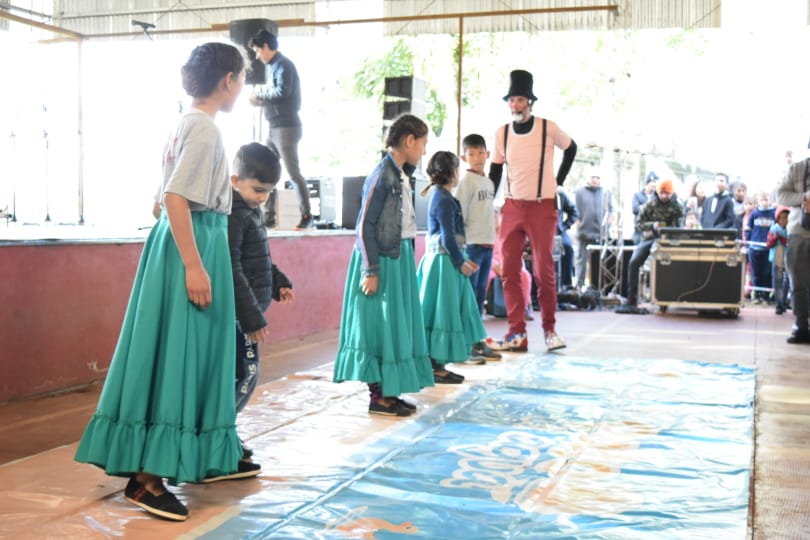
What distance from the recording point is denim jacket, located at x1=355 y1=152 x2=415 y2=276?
3859 mm

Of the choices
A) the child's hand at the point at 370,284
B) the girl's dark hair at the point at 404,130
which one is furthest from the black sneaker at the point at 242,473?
the girl's dark hair at the point at 404,130

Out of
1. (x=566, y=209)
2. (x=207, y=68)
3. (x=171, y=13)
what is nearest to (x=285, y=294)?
(x=207, y=68)

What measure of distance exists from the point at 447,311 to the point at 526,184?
1307 millimetres

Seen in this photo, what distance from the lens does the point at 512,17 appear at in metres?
13.3

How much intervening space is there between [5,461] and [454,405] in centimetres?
188

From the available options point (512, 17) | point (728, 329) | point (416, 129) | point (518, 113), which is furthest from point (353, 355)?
point (512, 17)

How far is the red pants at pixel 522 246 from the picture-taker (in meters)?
5.85

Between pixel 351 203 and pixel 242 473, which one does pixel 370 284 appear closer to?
pixel 242 473

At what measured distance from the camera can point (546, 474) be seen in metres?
3.04

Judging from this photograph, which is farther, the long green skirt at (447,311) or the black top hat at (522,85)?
the black top hat at (522,85)

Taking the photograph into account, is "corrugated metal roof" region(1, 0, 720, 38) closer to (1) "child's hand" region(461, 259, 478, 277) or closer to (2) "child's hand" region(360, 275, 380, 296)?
(1) "child's hand" region(461, 259, 478, 277)

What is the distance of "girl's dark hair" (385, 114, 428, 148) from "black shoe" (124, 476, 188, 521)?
6.09 feet

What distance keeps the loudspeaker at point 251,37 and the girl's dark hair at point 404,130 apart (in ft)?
15.0

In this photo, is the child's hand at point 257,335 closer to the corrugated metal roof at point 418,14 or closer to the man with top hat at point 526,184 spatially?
the man with top hat at point 526,184
